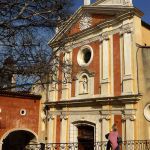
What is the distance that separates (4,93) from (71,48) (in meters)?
5.10

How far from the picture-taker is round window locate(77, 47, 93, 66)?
17891 millimetres

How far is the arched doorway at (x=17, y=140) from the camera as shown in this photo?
816 inches

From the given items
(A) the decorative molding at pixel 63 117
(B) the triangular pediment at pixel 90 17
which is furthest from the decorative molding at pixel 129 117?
(B) the triangular pediment at pixel 90 17

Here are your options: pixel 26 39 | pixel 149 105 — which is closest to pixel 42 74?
pixel 26 39

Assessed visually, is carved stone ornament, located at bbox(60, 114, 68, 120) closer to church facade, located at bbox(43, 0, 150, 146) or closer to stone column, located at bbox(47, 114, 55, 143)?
church facade, located at bbox(43, 0, 150, 146)

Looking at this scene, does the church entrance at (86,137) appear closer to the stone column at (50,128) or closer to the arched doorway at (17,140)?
the stone column at (50,128)

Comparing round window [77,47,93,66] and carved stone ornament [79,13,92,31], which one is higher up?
carved stone ornament [79,13,92,31]

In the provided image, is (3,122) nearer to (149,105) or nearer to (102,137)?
(102,137)

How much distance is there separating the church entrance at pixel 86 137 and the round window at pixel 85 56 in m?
3.78

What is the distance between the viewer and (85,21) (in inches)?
727

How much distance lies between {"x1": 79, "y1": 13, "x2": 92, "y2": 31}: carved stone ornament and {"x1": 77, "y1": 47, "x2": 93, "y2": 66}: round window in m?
1.37

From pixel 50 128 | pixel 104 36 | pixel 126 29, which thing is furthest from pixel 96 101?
pixel 50 128

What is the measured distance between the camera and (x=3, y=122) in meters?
18.5

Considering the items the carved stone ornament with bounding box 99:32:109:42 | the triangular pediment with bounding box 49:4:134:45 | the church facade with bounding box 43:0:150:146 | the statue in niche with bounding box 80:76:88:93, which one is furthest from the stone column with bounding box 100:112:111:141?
the triangular pediment with bounding box 49:4:134:45
